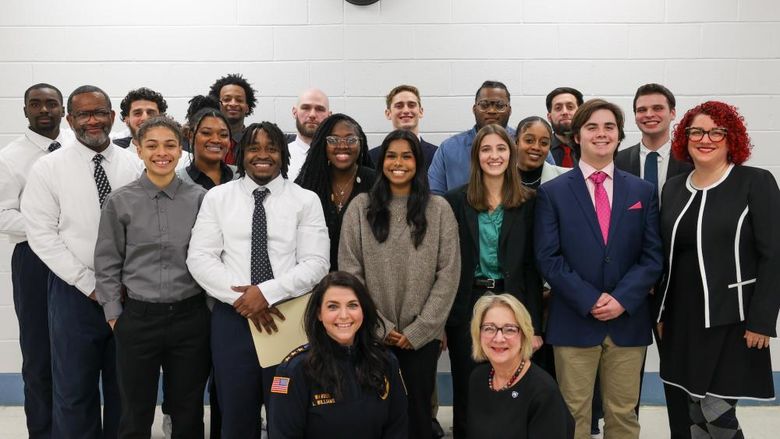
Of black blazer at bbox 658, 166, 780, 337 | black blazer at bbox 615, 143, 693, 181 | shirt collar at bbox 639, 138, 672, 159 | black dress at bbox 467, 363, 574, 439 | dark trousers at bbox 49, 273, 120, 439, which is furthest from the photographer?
shirt collar at bbox 639, 138, 672, 159

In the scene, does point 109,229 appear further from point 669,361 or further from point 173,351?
point 669,361

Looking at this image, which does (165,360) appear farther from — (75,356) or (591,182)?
(591,182)

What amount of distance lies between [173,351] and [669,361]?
1986 mm

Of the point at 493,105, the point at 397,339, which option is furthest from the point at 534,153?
the point at 397,339

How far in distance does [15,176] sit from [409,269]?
1.88m

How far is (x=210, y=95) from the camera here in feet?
12.8

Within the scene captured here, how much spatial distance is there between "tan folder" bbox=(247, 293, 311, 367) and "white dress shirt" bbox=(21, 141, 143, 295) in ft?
2.47

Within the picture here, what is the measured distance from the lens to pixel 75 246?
2.92 m

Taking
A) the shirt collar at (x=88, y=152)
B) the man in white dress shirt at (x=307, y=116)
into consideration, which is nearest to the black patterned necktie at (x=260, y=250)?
the shirt collar at (x=88, y=152)

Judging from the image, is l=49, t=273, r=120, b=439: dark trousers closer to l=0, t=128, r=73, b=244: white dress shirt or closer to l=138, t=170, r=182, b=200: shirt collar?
l=0, t=128, r=73, b=244: white dress shirt

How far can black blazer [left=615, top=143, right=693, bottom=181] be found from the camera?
318cm

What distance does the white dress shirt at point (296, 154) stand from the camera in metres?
3.60

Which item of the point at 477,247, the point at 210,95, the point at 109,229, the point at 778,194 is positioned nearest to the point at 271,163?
the point at 109,229

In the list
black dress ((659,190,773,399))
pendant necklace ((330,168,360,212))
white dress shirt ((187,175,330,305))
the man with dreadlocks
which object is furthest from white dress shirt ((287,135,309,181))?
black dress ((659,190,773,399))
